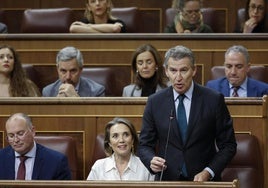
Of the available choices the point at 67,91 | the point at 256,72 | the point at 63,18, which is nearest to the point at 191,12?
the point at 256,72

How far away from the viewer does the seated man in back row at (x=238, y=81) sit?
3807 mm

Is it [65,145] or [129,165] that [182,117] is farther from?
[65,145]

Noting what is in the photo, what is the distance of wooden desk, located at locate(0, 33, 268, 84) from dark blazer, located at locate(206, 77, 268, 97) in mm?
398

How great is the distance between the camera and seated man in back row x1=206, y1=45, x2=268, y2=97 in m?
3.81

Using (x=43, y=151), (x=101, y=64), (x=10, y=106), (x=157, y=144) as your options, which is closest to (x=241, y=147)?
(x=157, y=144)

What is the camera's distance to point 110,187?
2633 millimetres

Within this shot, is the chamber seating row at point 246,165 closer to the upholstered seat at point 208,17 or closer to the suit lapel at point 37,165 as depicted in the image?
the suit lapel at point 37,165

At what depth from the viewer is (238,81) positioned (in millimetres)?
3812

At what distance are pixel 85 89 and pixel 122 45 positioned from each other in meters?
0.52

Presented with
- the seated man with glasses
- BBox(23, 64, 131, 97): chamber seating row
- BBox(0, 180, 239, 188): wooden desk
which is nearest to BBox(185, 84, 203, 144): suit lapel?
BBox(0, 180, 239, 188): wooden desk

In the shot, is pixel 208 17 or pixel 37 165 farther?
pixel 208 17

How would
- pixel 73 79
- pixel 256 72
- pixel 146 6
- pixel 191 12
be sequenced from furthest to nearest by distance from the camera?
pixel 146 6
pixel 191 12
pixel 256 72
pixel 73 79

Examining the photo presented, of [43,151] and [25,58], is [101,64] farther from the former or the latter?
[43,151]

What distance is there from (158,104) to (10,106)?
83 cm
